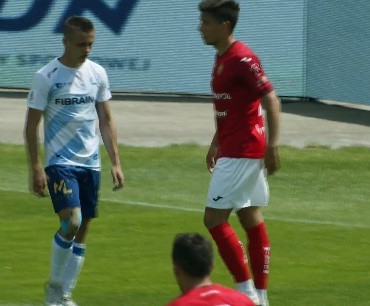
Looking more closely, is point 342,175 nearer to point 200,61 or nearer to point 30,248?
point 30,248

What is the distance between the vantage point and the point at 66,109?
10.1 metres

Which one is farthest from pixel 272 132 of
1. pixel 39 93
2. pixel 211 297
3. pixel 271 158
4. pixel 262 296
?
pixel 211 297

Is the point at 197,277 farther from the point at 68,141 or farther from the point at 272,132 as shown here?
the point at 68,141

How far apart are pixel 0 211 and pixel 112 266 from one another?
334 cm

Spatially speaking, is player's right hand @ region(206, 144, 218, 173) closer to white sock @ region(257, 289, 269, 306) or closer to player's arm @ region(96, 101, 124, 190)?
player's arm @ region(96, 101, 124, 190)

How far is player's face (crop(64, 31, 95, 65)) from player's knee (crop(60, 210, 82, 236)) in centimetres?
119

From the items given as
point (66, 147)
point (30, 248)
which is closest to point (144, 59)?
point (30, 248)

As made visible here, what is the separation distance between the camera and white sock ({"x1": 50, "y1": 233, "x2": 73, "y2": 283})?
10.1 metres

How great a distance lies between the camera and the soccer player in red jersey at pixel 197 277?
6.07 m

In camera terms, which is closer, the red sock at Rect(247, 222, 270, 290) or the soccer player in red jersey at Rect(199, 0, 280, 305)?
the soccer player in red jersey at Rect(199, 0, 280, 305)

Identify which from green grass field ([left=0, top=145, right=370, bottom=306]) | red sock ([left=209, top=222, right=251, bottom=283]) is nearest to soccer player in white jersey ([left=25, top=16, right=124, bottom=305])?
green grass field ([left=0, top=145, right=370, bottom=306])

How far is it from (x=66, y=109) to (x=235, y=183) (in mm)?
1465

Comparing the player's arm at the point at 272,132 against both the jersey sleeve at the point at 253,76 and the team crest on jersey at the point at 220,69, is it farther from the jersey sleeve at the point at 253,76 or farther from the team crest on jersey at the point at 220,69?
the team crest on jersey at the point at 220,69

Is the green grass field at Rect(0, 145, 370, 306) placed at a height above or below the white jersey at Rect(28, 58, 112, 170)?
below
